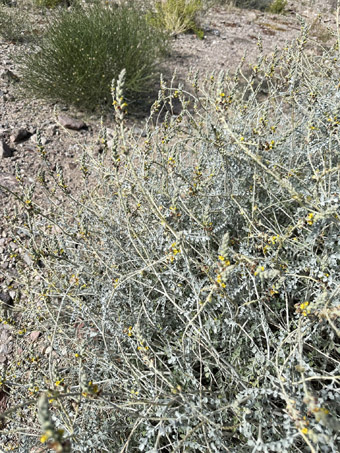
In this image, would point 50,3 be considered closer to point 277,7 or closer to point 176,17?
point 176,17

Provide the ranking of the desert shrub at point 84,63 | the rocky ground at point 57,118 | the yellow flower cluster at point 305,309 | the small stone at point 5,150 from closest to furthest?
the yellow flower cluster at point 305,309 < the rocky ground at point 57,118 < the small stone at point 5,150 < the desert shrub at point 84,63

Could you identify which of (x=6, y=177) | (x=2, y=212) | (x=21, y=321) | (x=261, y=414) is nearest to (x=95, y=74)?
(x=6, y=177)

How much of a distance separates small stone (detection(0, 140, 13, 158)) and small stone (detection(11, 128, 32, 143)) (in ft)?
0.36

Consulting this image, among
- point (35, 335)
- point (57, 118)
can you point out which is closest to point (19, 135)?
point (57, 118)

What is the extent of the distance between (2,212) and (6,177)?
15.8 inches

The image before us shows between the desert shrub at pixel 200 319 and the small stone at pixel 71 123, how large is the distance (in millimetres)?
1411

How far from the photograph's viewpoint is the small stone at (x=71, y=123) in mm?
3320

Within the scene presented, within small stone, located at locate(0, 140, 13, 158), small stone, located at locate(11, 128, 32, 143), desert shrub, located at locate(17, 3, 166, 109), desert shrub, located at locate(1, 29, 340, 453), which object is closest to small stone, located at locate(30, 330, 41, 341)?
desert shrub, located at locate(1, 29, 340, 453)

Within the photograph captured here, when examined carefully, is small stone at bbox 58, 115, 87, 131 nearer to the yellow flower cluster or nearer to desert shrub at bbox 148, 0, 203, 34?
desert shrub at bbox 148, 0, 203, 34

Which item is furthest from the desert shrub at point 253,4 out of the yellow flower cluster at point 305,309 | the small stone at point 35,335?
the yellow flower cluster at point 305,309

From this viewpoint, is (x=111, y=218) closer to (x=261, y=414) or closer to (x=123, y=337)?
(x=123, y=337)

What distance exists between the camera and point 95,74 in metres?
3.36

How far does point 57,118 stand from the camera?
3305mm

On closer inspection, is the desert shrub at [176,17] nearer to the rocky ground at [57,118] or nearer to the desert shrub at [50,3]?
the rocky ground at [57,118]
